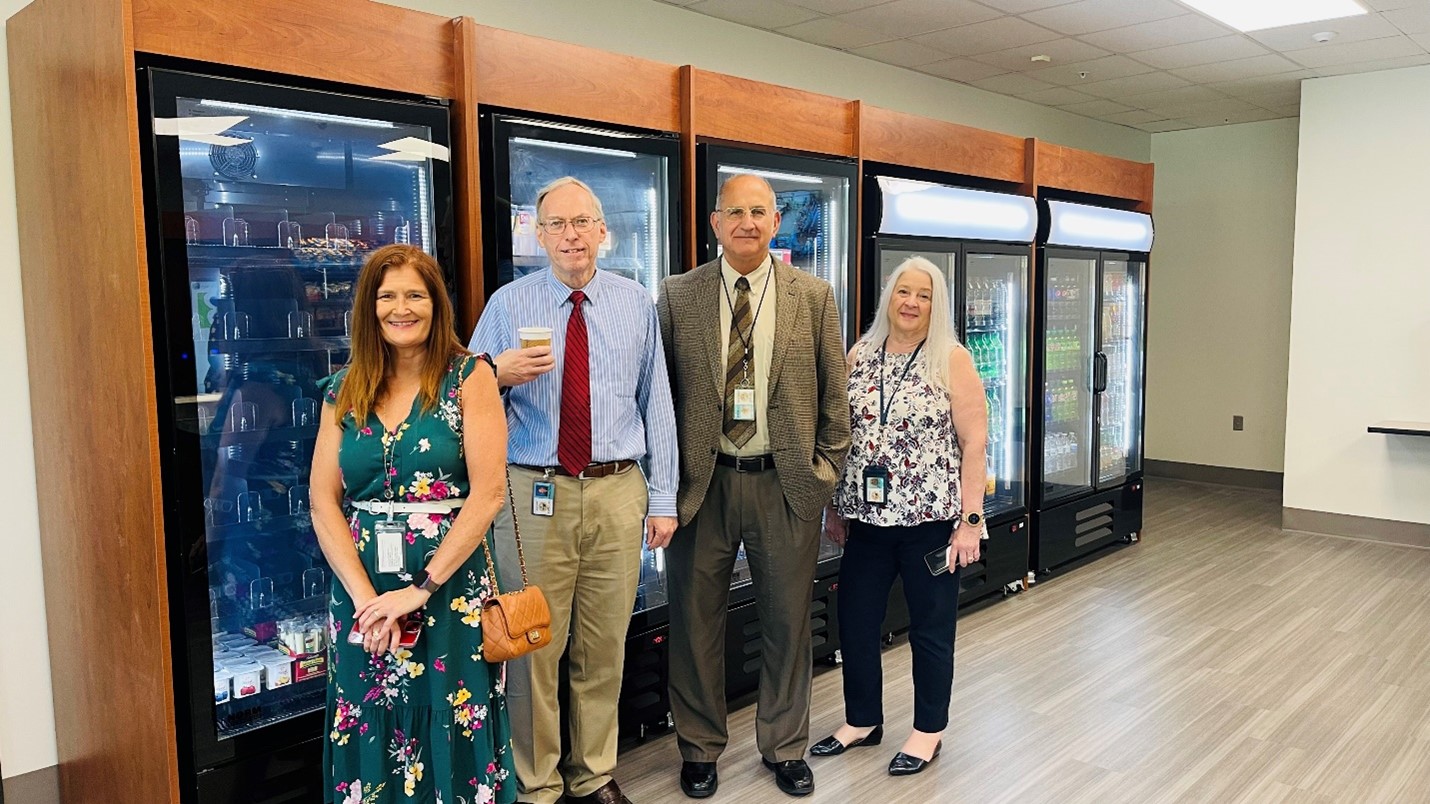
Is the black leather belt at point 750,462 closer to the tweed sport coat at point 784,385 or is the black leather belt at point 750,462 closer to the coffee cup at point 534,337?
the tweed sport coat at point 784,385

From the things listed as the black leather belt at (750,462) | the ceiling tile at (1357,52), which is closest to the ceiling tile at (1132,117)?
the ceiling tile at (1357,52)

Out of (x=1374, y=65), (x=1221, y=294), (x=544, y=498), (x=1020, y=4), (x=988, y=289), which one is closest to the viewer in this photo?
(x=544, y=498)

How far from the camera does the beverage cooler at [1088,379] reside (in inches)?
218

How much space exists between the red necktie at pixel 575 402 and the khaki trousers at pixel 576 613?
0.23ft

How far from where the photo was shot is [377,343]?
92.7 inches

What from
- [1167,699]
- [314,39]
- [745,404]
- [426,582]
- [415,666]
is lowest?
[1167,699]

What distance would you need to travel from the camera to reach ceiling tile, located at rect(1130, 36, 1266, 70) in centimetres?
575

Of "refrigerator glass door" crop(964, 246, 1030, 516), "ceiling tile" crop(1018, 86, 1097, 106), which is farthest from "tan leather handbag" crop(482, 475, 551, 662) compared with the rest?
"ceiling tile" crop(1018, 86, 1097, 106)

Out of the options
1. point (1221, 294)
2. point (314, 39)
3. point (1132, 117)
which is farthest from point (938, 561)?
point (1221, 294)

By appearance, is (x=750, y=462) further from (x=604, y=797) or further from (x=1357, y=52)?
(x=1357, y=52)

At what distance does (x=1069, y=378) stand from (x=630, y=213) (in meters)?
3.46

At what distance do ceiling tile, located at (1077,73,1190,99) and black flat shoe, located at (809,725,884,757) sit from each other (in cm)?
499

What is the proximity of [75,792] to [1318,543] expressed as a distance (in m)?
6.80

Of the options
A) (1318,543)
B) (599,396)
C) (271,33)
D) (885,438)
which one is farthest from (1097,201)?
(271,33)
